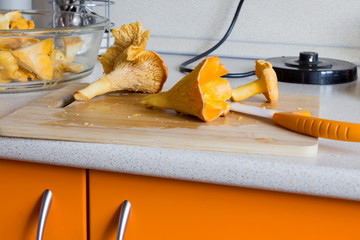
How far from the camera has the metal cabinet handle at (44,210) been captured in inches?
23.0

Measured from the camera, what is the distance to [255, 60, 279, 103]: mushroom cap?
703mm

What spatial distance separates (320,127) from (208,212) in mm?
169

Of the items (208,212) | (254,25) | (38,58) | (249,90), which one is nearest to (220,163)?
(208,212)

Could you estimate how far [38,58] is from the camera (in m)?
0.77

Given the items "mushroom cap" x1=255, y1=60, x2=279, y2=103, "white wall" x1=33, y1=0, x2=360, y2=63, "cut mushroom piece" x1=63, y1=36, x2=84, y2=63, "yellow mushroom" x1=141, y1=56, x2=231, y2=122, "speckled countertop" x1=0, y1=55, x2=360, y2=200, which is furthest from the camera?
"white wall" x1=33, y1=0, x2=360, y2=63

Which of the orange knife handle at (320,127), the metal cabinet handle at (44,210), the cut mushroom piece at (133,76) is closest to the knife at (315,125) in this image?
the orange knife handle at (320,127)

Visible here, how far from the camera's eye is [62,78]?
2.77 ft

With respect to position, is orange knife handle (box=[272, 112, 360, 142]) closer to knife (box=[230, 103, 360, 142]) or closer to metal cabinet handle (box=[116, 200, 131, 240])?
knife (box=[230, 103, 360, 142])

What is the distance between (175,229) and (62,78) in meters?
0.40

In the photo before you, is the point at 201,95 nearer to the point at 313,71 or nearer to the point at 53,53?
the point at 53,53

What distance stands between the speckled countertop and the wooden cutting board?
0.01 m

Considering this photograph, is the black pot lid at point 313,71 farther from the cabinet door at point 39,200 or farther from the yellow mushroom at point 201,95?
the cabinet door at point 39,200

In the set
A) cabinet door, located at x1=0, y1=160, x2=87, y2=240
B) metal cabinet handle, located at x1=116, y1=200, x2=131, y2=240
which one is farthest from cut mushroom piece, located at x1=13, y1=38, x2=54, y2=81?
metal cabinet handle, located at x1=116, y1=200, x2=131, y2=240

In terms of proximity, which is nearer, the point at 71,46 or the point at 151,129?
the point at 151,129
